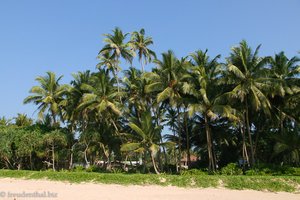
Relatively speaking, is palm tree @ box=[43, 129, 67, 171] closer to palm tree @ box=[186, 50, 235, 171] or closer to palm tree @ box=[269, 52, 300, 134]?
palm tree @ box=[186, 50, 235, 171]

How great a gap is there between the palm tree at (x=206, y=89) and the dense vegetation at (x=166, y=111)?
8cm

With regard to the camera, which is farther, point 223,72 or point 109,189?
point 223,72

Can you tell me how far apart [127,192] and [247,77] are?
14520 millimetres

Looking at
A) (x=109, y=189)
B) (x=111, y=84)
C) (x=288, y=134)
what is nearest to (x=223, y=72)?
(x=288, y=134)

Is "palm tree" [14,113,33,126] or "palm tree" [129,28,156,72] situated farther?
"palm tree" [14,113,33,126]

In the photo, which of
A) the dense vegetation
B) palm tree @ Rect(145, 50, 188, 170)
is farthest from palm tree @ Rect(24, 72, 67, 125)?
palm tree @ Rect(145, 50, 188, 170)

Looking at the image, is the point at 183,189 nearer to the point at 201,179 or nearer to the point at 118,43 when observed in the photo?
the point at 201,179

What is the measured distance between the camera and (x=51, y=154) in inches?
1486

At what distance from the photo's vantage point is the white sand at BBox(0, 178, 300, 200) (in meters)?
17.2

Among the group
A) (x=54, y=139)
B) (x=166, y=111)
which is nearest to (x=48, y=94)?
(x=54, y=139)

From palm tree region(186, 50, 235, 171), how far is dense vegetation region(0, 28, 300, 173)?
8cm

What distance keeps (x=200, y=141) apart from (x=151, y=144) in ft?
27.8

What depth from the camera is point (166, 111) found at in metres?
36.4

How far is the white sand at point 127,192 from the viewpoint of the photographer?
676 inches
